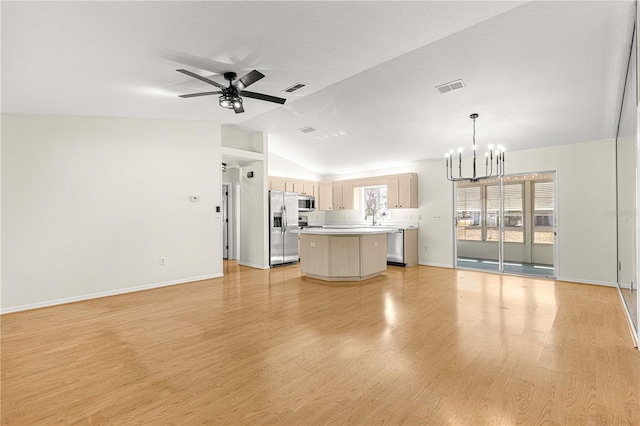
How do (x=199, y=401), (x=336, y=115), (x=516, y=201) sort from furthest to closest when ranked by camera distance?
(x=516, y=201) → (x=336, y=115) → (x=199, y=401)

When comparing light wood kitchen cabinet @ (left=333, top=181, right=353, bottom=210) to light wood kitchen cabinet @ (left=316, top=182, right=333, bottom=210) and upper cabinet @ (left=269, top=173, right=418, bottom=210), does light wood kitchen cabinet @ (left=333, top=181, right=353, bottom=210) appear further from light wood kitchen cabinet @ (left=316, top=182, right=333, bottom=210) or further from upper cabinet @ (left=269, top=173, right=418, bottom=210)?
light wood kitchen cabinet @ (left=316, top=182, right=333, bottom=210)

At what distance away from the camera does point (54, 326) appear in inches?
137

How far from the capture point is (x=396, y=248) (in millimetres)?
7207

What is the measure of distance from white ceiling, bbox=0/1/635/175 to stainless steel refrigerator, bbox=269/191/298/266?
2.25 m

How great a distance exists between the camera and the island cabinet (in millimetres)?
5574

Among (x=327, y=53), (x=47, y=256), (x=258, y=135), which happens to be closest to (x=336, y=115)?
(x=258, y=135)

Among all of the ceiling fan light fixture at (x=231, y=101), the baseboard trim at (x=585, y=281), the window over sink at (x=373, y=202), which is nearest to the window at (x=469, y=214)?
the baseboard trim at (x=585, y=281)

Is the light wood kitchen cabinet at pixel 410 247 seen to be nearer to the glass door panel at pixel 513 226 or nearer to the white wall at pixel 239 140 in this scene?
the glass door panel at pixel 513 226

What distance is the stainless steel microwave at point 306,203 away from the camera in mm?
8312

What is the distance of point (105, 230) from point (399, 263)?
18.8 ft

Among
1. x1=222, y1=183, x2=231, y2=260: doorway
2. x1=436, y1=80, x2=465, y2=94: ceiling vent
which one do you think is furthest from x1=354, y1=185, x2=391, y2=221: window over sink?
x1=436, y1=80, x2=465, y2=94: ceiling vent

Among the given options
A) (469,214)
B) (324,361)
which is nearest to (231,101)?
(324,361)

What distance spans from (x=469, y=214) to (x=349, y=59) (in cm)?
495

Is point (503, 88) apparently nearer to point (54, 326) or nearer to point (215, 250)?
point (215, 250)
